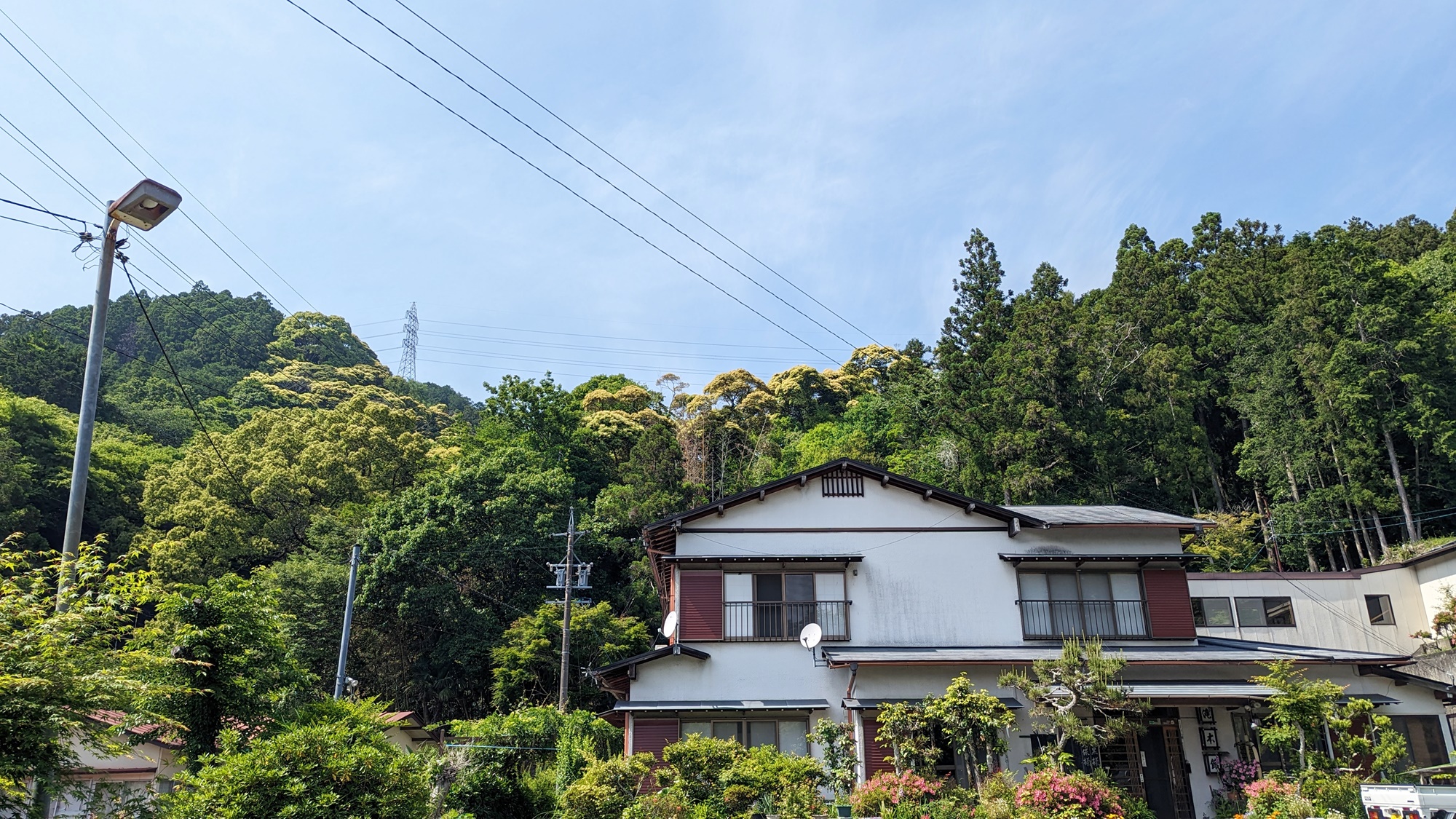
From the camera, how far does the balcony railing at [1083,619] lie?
839 inches

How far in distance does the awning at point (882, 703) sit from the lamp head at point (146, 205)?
15635mm

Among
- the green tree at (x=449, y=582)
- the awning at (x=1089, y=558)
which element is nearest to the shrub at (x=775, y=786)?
the awning at (x=1089, y=558)

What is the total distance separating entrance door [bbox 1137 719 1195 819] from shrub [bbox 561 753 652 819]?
11254mm

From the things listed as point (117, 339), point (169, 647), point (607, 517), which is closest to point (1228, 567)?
point (607, 517)

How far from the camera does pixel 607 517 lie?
39.8 meters

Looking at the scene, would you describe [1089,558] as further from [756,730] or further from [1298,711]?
[756,730]

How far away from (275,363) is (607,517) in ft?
149

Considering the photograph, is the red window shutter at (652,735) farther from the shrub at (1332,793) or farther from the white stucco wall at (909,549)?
the shrub at (1332,793)

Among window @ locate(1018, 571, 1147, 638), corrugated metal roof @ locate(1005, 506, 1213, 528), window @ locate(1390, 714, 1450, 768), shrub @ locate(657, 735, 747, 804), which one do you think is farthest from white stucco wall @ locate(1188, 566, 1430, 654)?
shrub @ locate(657, 735, 747, 804)

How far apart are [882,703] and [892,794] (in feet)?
12.8

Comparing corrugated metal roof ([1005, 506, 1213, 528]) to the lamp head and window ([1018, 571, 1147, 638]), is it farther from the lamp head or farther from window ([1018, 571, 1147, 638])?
the lamp head

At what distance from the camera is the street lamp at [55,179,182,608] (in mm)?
9367

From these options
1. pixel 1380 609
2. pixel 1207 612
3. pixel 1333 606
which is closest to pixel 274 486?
pixel 1207 612

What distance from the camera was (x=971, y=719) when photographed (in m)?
16.2
